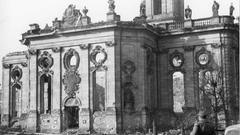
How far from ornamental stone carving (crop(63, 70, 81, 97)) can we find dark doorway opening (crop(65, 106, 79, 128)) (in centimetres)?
140

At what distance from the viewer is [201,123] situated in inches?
401

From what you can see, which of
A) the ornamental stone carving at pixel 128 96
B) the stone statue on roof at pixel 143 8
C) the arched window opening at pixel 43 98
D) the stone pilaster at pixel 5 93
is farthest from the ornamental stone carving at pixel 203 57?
the stone pilaster at pixel 5 93

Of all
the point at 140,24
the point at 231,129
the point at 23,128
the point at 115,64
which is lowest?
the point at 23,128

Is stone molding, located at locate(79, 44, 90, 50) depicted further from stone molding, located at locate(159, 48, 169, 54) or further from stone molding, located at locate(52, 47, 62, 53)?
stone molding, located at locate(159, 48, 169, 54)

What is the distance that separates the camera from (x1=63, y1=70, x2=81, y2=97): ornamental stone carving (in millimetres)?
37781

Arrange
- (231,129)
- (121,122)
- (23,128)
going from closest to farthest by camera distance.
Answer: (231,129), (121,122), (23,128)

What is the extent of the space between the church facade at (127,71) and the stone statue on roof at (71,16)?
0.27 ft

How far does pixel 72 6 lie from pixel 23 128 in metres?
11.5

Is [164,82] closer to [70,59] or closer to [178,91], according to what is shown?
[70,59]

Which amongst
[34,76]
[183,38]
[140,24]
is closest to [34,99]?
[34,76]

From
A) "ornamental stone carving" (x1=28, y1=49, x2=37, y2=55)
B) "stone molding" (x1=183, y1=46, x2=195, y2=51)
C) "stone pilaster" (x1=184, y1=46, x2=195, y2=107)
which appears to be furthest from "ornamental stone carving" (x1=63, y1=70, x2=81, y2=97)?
"stone molding" (x1=183, y1=46, x2=195, y2=51)

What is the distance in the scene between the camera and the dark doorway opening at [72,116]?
126ft

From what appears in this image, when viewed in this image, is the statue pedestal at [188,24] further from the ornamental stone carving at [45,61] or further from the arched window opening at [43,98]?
the arched window opening at [43,98]

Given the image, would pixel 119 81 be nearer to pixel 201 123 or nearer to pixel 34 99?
pixel 34 99
